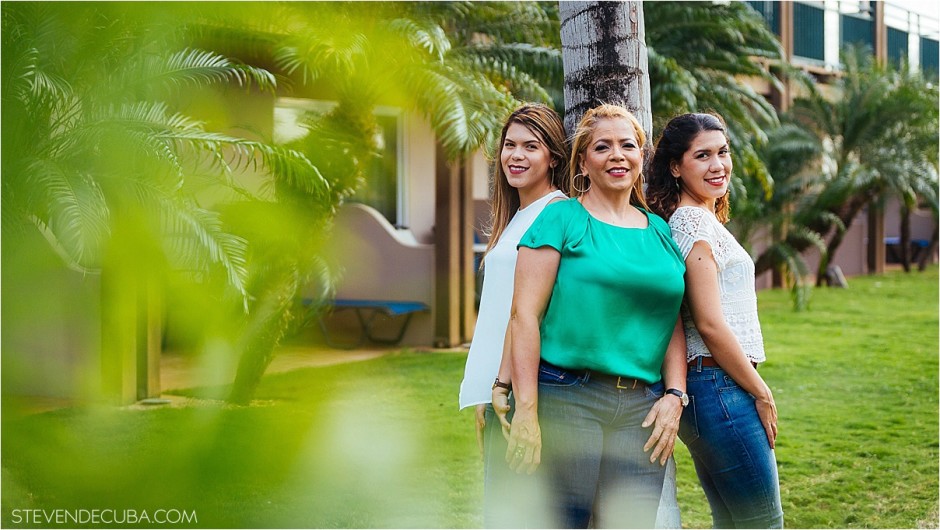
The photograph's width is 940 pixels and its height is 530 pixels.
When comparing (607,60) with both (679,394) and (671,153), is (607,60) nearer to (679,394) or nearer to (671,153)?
(671,153)

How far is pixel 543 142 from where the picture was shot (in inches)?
127

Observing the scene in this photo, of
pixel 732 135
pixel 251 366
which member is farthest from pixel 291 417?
pixel 732 135

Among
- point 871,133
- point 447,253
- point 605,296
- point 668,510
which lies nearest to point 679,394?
point 605,296

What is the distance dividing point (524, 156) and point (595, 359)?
0.77m

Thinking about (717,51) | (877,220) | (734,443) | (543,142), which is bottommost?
(734,443)

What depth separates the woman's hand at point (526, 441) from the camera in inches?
111

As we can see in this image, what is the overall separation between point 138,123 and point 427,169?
786 cm

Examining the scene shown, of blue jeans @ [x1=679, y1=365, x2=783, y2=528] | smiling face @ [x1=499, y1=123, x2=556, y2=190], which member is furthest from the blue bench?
blue jeans @ [x1=679, y1=365, x2=783, y2=528]

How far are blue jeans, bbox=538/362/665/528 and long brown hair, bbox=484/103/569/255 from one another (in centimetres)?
68

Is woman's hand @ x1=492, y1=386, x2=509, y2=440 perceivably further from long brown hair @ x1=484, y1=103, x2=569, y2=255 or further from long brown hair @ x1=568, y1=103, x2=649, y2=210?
long brown hair @ x1=568, y1=103, x2=649, y2=210

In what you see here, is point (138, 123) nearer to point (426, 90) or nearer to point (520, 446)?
point (426, 90)

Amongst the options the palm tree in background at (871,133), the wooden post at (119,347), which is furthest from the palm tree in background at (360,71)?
the palm tree in background at (871,133)

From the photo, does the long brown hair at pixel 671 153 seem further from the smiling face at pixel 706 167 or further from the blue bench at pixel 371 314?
the blue bench at pixel 371 314

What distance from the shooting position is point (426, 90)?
885 centimetres
